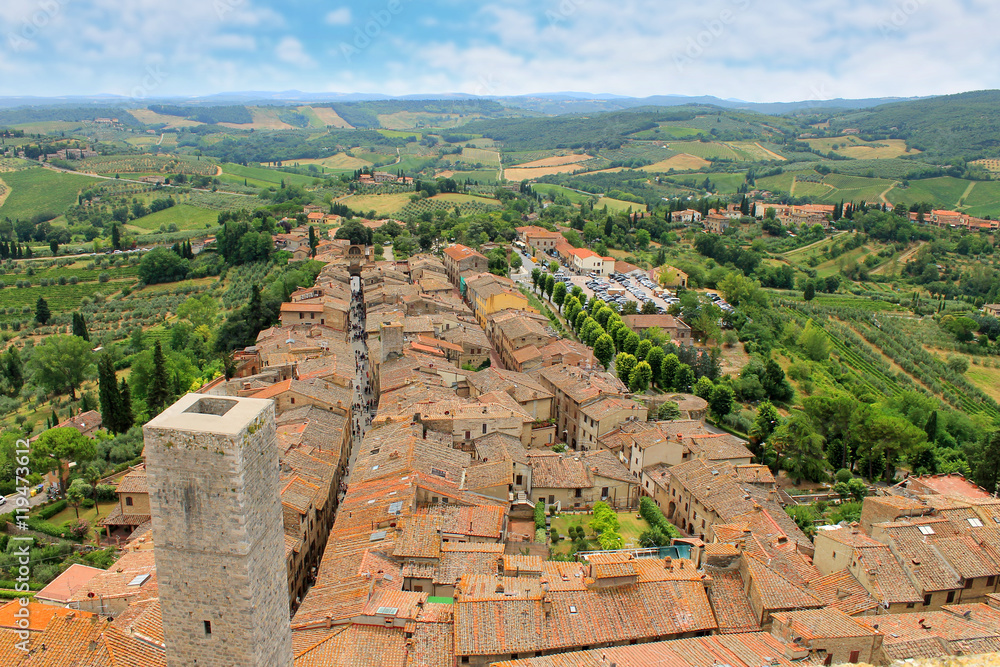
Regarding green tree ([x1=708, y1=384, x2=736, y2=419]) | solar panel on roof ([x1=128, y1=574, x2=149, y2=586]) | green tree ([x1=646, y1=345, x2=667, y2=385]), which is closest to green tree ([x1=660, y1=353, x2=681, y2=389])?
green tree ([x1=646, y1=345, x2=667, y2=385])

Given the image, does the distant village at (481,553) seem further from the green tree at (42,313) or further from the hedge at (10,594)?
the green tree at (42,313)

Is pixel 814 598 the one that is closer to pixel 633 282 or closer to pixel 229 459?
pixel 229 459

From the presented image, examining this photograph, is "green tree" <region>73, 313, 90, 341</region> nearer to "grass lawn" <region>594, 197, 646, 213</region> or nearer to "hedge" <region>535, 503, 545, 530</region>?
"hedge" <region>535, 503, 545, 530</region>

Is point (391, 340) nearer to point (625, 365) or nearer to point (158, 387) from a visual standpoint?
point (158, 387)

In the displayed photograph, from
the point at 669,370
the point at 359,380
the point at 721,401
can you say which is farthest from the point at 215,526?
the point at 669,370

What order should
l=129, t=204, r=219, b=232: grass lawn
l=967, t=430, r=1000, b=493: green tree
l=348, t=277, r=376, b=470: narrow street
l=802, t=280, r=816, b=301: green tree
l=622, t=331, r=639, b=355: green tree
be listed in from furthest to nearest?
l=129, t=204, r=219, b=232: grass lawn, l=802, t=280, r=816, b=301: green tree, l=622, t=331, r=639, b=355: green tree, l=348, t=277, r=376, b=470: narrow street, l=967, t=430, r=1000, b=493: green tree
